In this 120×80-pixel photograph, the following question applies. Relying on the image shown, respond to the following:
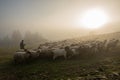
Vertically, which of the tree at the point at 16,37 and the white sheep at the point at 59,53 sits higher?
the tree at the point at 16,37

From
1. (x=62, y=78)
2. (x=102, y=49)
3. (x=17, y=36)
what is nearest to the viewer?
(x=62, y=78)

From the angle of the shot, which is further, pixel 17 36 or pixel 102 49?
pixel 17 36

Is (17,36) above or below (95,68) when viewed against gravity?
above

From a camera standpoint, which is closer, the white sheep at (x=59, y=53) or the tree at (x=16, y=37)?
the white sheep at (x=59, y=53)

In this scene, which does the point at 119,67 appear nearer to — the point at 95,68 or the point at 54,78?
the point at 95,68

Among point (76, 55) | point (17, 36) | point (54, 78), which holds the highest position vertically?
point (17, 36)

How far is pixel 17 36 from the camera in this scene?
17200 centimetres

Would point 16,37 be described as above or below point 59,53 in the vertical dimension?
above

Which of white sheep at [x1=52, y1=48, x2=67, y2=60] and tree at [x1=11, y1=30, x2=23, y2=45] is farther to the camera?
tree at [x1=11, y1=30, x2=23, y2=45]

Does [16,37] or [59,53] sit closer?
[59,53]

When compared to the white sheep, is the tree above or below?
above

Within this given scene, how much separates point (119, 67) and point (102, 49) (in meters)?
10.3

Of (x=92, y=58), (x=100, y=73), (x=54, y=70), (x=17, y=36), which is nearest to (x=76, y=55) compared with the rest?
(x=92, y=58)

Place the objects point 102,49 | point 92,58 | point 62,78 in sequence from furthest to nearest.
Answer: point 102,49 < point 92,58 < point 62,78
